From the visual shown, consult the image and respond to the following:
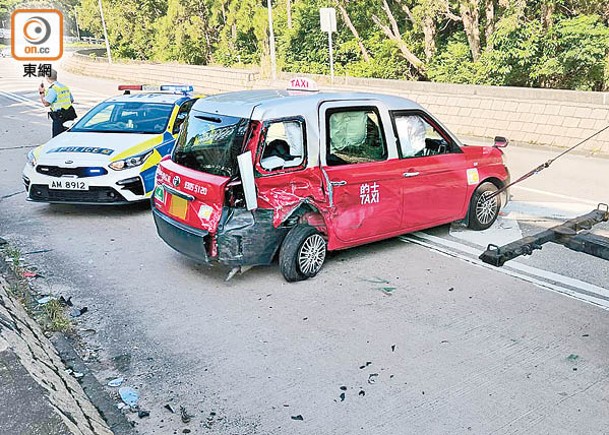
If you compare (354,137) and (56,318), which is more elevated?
(354,137)

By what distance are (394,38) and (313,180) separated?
21.9 meters

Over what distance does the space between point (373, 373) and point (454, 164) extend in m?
3.34

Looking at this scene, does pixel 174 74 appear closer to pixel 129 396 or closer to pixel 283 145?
pixel 283 145

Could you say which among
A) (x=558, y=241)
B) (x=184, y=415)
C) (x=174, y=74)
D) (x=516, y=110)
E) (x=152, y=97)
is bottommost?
(x=184, y=415)

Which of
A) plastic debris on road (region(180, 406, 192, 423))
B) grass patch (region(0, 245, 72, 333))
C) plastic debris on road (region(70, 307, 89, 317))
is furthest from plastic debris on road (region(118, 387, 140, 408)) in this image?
plastic debris on road (region(70, 307, 89, 317))

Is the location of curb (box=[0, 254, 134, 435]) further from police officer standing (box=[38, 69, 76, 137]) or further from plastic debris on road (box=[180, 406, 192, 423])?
police officer standing (box=[38, 69, 76, 137])

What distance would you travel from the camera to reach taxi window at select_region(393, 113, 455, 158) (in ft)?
22.3

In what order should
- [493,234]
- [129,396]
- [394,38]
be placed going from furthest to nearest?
1. [394,38]
2. [493,234]
3. [129,396]

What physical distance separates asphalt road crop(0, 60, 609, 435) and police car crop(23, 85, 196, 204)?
0.56 metres

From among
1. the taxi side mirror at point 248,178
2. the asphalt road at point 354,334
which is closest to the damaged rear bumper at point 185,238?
the asphalt road at point 354,334

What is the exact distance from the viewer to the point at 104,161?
323 inches

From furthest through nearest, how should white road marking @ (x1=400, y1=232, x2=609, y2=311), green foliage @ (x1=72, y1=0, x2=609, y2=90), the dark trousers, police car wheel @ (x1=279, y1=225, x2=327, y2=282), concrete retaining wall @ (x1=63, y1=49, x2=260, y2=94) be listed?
concrete retaining wall @ (x1=63, y1=49, x2=260, y2=94), green foliage @ (x1=72, y1=0, x2=609, y2=90), the dark trousers, police car wheel @ (x1=279, y1=225, x2=327, y2=282), white road marking @ (x1=400, y1=232, x2=609, y2=311)

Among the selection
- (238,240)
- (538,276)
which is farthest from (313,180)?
(538,276)

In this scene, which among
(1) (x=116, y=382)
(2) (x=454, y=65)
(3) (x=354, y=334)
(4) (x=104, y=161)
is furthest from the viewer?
(2) (x=454, y=65)
